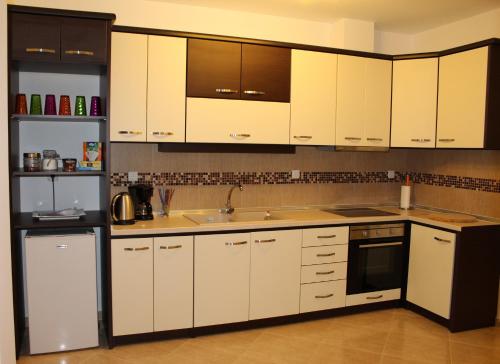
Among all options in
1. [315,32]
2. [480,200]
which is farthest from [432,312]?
[315,32]

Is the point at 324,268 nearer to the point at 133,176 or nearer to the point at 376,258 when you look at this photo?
the point at 376,258

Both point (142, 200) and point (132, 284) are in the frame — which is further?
point (142, 200)

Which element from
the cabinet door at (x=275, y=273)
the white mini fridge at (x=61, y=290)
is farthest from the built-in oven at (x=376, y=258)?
the white mini fridge at (x=61, y=290)

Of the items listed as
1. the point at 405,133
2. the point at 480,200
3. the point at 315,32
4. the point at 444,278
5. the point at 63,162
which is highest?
the point at 315,32

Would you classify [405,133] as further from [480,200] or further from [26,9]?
[26,9]

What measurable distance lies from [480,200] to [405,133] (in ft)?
2.76

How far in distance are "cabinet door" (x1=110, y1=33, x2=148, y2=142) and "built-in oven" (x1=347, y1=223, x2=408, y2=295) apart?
1.90 meters

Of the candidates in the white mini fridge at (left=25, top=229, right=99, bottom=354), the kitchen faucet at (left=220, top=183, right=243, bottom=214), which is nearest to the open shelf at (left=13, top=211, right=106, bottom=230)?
the white mini fridge at (left=25, top=229, right=99, bottom=354)

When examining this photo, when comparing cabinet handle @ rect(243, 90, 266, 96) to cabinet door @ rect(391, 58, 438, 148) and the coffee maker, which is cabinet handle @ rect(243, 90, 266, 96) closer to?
the coffee maker

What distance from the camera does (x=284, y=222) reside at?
3480 millimetres

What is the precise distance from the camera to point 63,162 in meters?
3.17

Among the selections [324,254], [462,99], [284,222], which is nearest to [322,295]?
[324,254]

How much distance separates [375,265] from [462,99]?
153 centimetres

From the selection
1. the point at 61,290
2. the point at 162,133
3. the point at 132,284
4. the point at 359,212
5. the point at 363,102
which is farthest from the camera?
the point at 359,212
